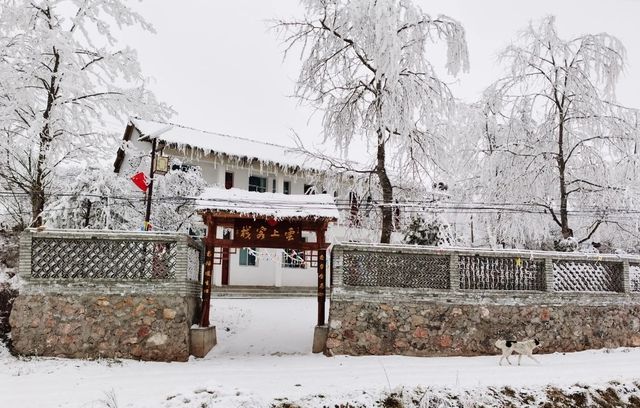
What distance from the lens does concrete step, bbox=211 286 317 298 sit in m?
18.3

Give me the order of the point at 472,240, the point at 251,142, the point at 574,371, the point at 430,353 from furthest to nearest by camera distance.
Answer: the point at 251,142 → the point at 472,240 → the point at 430,353 → the point at 574,371

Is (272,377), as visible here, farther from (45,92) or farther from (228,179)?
(228,179)

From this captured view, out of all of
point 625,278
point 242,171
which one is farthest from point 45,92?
point 625,278

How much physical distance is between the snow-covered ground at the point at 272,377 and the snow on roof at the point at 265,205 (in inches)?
116

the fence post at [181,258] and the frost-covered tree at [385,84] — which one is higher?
the frost-covered tree at [385,84]

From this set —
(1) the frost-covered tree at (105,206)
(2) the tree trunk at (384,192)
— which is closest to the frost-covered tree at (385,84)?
(2) the tree trunk at (384,192)

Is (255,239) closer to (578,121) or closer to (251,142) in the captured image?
(578,121)

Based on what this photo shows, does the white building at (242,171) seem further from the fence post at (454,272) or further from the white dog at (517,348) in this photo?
the white dog at (517,348)

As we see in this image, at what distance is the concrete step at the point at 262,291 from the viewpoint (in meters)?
18.3

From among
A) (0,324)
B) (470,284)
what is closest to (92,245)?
(0,324)

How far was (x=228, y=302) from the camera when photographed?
16516 mm

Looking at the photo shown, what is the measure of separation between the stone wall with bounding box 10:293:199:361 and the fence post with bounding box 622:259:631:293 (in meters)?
10.1

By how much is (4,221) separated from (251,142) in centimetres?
983

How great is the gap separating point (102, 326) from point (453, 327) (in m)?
7.02
